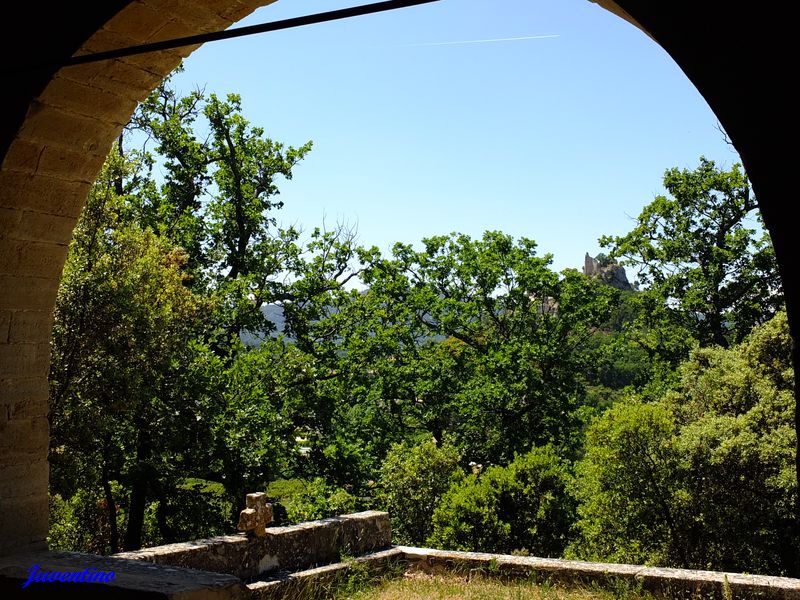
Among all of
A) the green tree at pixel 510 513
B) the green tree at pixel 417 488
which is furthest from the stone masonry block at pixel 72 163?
the green tree at pixel 417 488

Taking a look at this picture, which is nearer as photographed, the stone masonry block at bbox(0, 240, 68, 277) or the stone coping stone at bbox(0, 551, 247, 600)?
the stone coping stone at bbox(0, 551, 247, 600)

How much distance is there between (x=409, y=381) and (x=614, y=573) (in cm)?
880

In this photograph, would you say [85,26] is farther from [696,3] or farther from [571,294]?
[571,294]

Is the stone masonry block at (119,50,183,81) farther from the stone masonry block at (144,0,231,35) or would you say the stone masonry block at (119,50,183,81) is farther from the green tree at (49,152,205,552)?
the green tree at (49,152,205,552)

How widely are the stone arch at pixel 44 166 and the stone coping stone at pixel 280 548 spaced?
6.55ft

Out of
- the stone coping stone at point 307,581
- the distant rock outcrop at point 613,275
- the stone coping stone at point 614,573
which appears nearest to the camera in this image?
the stone coping stone at point 614,573

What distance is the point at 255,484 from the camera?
9820mm

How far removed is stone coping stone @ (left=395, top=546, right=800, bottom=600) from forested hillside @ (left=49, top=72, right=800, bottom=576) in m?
2.17

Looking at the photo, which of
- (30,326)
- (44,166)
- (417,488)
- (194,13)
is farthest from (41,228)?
(417,488)

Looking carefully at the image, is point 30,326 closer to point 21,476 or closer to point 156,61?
point 21,476

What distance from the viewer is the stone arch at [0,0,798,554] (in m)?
2.82

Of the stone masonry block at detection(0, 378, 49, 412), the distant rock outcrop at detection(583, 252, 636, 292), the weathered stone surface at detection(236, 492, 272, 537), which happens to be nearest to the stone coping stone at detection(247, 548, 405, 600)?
the weathered stone surface at detection(236, 492, 272, 537)

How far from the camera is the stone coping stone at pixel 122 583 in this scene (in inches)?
92.0

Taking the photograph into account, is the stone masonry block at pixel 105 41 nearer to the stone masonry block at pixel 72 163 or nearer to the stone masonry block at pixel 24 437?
the stone masonry block at pixel 72 163
